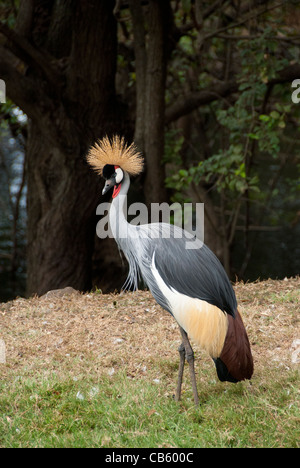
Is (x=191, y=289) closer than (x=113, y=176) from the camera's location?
Yes

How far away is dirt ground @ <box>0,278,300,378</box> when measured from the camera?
14.4 ft

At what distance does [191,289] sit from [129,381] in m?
0.97

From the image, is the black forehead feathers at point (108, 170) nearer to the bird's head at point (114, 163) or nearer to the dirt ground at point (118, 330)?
the bird's head at point (114, 163)

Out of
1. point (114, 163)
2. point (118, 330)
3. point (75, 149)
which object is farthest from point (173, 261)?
point (75, 149)

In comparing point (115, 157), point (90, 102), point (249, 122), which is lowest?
point (115, 157)

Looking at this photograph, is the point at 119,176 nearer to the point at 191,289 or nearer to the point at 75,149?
the point at 191,289

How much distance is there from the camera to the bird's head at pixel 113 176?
4031 mm

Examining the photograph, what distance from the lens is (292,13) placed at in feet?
25.1

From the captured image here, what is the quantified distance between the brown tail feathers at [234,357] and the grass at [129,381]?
212 mm

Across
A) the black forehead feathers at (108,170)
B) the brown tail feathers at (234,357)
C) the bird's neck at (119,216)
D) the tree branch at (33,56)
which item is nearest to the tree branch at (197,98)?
the tree branch at (33,56)

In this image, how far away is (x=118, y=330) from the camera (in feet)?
16.2

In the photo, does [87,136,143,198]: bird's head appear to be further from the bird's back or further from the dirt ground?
the dirt ground

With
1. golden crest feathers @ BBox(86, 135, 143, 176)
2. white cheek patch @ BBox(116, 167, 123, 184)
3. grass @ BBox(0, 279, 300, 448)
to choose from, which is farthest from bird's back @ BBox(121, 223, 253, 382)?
golden crest feathers @ BBox(86, 135, 143, 176)
